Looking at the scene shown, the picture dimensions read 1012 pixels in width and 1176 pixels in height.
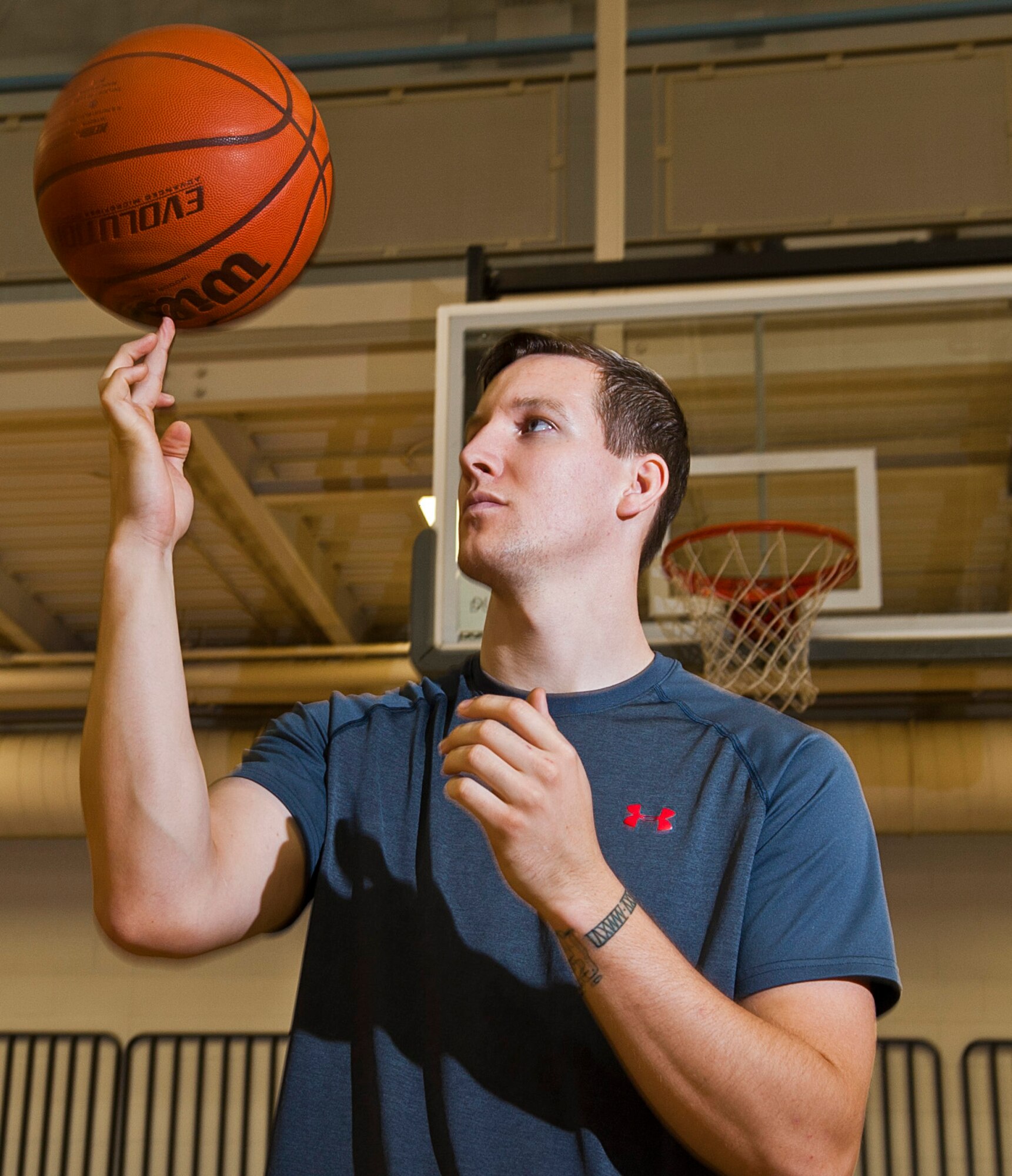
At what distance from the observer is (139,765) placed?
3.91 ft

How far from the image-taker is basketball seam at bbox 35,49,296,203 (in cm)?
163

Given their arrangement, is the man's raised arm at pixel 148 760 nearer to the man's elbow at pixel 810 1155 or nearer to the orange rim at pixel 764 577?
the man's elbow at pixel 810 1155

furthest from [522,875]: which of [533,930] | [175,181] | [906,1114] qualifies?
[906,1114]

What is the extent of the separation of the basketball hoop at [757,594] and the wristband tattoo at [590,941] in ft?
8.40

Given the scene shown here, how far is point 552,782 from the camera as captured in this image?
1.09 m

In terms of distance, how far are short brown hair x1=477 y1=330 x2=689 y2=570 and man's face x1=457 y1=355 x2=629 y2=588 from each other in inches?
0.9

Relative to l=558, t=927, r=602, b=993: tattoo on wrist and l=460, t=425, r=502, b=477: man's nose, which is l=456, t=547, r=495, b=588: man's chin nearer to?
l=460, t=425, r=502, b=477: man's nose

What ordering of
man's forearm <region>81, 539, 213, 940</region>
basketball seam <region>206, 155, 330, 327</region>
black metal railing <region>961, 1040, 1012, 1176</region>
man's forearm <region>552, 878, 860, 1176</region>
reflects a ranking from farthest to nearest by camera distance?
black metal railing <region>961, 1040, 1012, 1176</region> < basketball seam <region>206, 155, 330, 327</region> < man's forearm <region>81, 539, 213, 940</region> < man's forearm <region>552, 878, 860, 1176</region>

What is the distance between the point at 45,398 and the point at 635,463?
4793 millimetres

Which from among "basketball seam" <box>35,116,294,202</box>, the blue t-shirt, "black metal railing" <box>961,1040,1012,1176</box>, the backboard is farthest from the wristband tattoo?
"black metal railing" <box>961,1040,1012,1176</box>

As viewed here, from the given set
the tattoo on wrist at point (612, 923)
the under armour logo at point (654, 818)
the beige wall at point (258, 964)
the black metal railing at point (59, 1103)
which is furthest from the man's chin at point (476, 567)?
the black metal railing at point (59, 1103)

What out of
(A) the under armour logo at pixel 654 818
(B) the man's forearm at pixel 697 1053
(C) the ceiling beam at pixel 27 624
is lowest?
(B) the man's forearm at pixel 697 1053

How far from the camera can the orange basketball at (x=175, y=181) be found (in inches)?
64.1

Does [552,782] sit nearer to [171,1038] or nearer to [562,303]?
[562,303]
